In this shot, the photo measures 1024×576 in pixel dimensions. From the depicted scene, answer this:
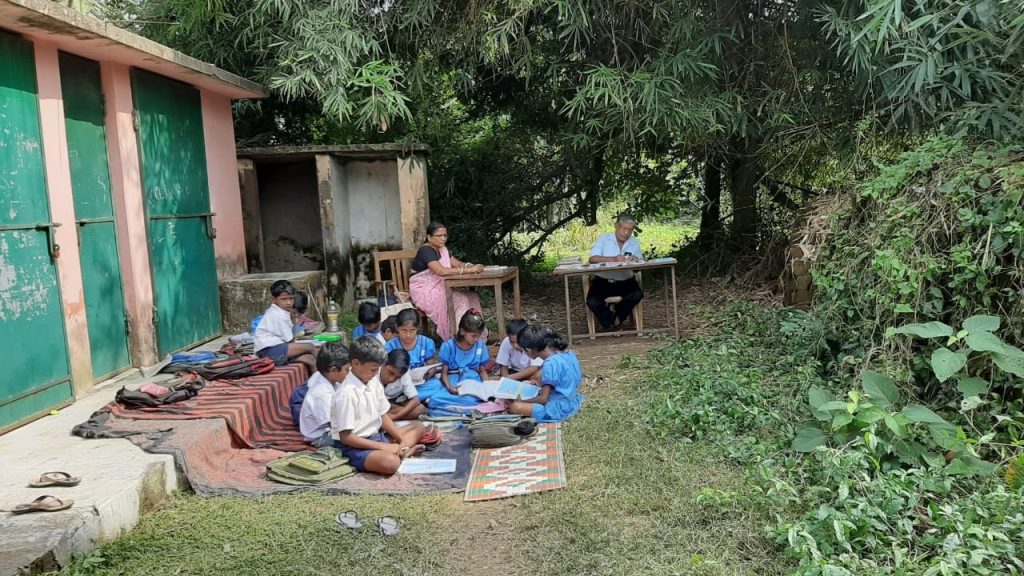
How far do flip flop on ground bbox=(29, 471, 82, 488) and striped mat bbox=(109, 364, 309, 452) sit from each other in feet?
3.28

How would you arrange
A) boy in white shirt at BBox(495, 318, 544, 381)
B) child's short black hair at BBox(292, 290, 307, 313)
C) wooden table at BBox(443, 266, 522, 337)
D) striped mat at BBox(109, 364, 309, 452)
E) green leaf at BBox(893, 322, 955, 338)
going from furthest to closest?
wooden table at BBox(443, 266, 522, 337)
child's short black hair at BBox(292, 290, 307, 313)
boy in white shirt at BBox(495, 318, 544, 381)
striped mat at BBox(109, 364, 309, 452)
green leaf at BBox(893, 322, 955, 338)

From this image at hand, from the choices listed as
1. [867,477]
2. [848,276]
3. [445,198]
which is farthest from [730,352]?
[445,198]

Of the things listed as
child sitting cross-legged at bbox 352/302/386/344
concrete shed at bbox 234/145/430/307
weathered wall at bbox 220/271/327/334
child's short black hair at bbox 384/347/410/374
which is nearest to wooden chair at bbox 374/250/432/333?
concrete shed at bbox 234/145/430/307

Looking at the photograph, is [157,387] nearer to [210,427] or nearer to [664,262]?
[210,427]

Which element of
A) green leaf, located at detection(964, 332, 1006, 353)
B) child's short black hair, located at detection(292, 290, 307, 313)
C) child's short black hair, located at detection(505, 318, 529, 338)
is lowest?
child's short black hair, located at detection(505, 318, 529, 338)

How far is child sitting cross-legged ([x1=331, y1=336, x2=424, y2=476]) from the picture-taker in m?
4.39

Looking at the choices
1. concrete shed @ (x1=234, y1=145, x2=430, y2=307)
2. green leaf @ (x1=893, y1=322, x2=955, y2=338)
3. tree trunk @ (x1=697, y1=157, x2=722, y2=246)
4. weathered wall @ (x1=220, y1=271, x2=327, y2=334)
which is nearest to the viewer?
green leaf @ (x1=893, y1=322, x2=955, y2=338)

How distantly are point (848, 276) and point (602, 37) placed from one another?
4.06 m

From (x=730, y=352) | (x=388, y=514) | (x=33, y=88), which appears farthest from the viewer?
(x=730, y=352)

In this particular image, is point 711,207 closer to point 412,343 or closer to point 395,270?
point 395,270

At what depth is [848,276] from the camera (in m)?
4.91

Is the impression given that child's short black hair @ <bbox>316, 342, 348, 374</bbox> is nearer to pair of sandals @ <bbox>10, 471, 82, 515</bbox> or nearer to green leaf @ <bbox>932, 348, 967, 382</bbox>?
pair of sandals @ <bbox>10, 471, 82, 515</bbox>

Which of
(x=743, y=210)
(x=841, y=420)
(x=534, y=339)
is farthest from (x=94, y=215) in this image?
(x=743, y=210)

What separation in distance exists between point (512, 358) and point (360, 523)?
2.50 metres
